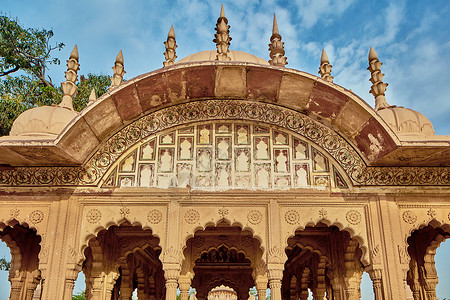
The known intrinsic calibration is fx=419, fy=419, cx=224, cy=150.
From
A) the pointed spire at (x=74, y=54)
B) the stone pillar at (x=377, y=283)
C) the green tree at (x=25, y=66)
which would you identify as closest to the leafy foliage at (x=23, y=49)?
the green tree at (x=25, y=66)

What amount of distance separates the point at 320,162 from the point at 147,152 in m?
3.24

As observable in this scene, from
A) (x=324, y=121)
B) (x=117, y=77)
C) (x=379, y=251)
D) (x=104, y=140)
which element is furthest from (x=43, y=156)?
(x=379, y=251)

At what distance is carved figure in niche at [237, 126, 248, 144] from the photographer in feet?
26.2

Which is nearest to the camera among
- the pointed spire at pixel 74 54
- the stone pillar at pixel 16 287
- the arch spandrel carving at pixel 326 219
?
the arch spandrel carving at pixel 326 219

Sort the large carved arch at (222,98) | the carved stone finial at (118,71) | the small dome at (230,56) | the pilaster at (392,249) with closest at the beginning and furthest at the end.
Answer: the pilaster at (392,249), the large carved arch at (222,98), the carved stone finial at (118,71), the small dome at (230,56)

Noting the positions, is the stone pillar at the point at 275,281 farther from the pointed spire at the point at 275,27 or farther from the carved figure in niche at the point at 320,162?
the pointed spire at the point at 275,27

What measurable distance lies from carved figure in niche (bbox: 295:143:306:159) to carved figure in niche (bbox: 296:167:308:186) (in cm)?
24

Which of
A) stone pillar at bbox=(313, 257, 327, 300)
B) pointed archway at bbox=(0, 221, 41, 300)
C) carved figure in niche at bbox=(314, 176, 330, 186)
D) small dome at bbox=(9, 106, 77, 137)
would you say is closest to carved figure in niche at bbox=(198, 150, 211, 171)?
carved figure in niche at bbox=(314, 176, 330, 186)

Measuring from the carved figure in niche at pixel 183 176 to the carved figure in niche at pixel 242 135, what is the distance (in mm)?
1140

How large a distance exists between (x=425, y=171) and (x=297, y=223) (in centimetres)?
252

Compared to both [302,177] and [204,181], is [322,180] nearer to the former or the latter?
[302,177]

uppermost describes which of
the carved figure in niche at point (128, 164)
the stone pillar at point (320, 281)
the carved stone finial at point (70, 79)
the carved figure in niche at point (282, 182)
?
the carved stone finial at point (70, 79)

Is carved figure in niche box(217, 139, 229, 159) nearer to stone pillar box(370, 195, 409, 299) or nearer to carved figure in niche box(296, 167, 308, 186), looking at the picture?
carved figure in niche box(296, 167, 308, 186)

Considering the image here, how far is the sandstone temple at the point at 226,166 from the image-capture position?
7117 mm
